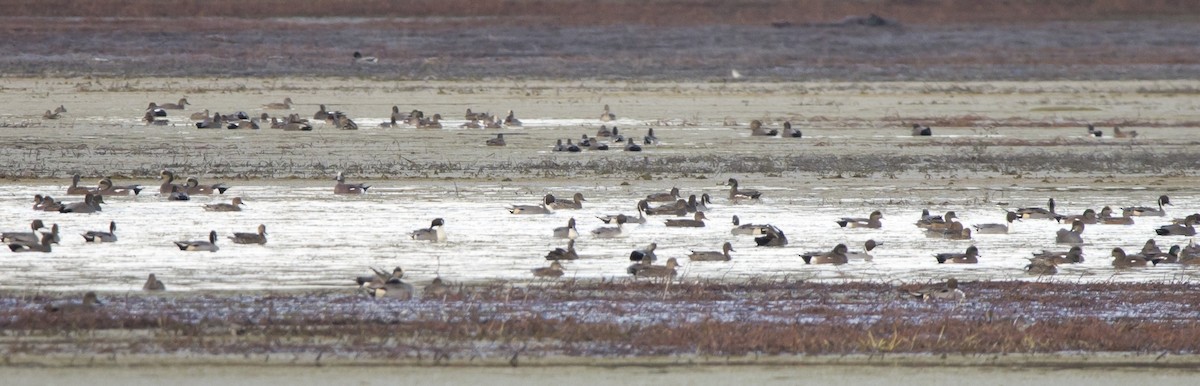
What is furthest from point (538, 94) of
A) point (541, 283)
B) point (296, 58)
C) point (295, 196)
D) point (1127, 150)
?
point (541, 283)

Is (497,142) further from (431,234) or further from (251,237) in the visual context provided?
(251,237)

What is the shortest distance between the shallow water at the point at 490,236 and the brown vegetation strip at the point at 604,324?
0.75 meters

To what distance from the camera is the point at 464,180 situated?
15.8m

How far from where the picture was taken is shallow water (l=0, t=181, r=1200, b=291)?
10.4 meters

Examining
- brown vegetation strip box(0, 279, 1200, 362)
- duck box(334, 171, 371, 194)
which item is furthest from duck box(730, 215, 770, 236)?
duck box(334, 171, 371, 194)

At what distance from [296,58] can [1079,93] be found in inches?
608

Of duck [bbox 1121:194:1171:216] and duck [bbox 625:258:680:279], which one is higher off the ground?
duck [bbox 1121:194:1171:216]

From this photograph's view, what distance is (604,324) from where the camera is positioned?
870 cm

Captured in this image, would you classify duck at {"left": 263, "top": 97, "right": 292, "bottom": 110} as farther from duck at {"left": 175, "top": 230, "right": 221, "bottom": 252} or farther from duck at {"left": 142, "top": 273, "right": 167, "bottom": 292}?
duck at {"left": 142, "top": 273, "right": 167, "bottom": 292}

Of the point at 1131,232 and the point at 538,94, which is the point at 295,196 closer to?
the point at 1131,232

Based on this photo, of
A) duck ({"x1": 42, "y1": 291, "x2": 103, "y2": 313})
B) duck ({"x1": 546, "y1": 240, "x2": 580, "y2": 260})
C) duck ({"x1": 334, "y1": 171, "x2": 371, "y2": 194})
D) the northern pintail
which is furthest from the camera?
the northern pintail

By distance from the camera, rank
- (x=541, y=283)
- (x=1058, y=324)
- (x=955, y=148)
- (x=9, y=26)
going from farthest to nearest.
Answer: (x=9, y=26) < (x=955, y=148) < (x=541, y=283) < (x=1058, y=324)

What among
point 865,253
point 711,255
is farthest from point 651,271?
point 865,253

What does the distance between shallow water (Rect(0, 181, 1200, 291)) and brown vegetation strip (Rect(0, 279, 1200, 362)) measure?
75 centimetres
